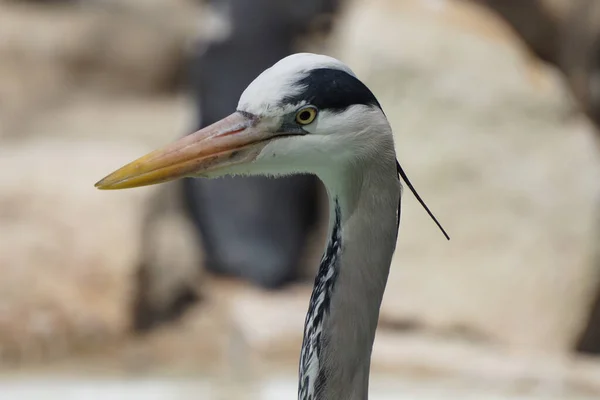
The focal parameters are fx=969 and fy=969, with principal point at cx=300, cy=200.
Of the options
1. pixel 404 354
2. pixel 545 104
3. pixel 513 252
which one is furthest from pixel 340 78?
pixel 545 104

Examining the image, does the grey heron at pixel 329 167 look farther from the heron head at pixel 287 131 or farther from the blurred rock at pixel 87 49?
the blurred rock at pixel 87 49

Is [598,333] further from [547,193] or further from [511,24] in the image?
[511,24]

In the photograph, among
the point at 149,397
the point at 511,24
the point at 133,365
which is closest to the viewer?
the point at 149,397

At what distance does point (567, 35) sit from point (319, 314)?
4.73 metres

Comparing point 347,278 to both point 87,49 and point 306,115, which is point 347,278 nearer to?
point 306,115

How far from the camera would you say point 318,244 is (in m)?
4.96

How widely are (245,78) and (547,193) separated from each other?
1.62 m

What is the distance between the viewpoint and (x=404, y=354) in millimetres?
3385

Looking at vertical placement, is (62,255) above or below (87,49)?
below

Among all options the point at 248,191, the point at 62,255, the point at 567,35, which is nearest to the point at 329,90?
the point at 62,255

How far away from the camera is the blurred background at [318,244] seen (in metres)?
3.55

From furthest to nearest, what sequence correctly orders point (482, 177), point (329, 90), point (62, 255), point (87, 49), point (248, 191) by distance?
1. point (87, 49)
2. point (248, 191)
3. point (62, 255)
4. point (482, 177)
5. point (329, 90)

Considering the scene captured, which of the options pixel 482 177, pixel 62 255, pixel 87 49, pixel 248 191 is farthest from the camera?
pixel 87 49

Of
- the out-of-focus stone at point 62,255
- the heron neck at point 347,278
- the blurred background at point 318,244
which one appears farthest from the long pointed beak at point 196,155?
the out-of-focus stone at point 62,255
